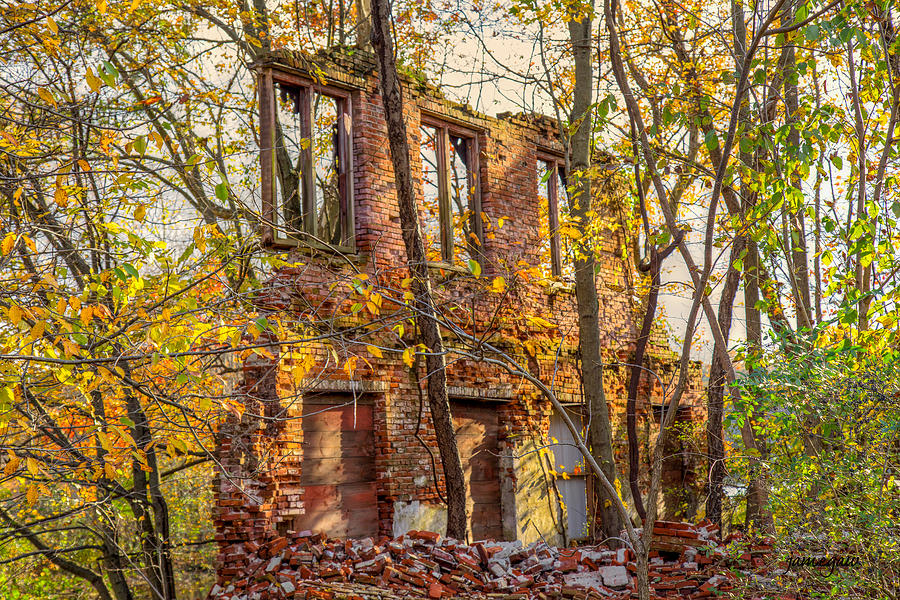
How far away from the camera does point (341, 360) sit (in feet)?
35.8

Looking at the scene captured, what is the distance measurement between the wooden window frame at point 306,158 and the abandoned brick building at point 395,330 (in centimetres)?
3

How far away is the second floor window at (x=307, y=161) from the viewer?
10.6 m

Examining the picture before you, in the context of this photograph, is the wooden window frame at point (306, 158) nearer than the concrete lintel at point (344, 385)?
No

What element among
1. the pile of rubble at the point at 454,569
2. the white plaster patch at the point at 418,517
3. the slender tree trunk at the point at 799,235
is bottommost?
the pile of rubble at the point at 454,569

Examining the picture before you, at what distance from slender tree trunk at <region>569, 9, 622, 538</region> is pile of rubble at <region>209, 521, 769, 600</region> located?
4.81 feet

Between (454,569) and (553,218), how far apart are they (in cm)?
753

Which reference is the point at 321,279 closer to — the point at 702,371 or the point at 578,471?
the point at 578,471

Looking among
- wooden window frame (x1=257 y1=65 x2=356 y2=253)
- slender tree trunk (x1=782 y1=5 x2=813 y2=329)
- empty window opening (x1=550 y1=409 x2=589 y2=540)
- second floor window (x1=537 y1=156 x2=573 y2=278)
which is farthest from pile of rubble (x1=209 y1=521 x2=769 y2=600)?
second floor window (x1=537 y1=156 x2=573 y2=278)

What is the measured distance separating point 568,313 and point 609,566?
5974mm

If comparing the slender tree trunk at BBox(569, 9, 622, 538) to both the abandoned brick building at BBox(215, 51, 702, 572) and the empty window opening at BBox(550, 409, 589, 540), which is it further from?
the empty window opening at BBox(550, 409, 589, 540)

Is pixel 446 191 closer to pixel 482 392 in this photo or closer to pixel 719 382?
pixel 482 392

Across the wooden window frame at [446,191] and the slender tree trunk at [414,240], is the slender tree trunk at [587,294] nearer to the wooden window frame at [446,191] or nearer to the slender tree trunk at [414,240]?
the wooden window frame at [446,191]

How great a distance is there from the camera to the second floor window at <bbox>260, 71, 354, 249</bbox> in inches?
419

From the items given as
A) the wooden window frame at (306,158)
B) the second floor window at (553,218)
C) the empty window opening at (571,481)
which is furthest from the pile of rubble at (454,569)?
the second floor window at (553,218)
